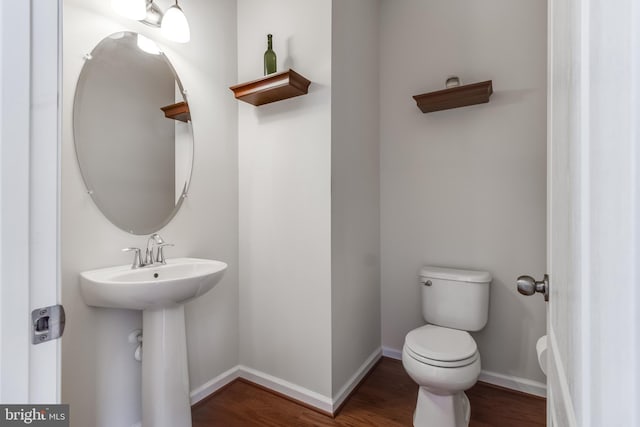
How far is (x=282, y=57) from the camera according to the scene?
1.84 meters

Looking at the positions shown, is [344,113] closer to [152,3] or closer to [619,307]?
[152,3]

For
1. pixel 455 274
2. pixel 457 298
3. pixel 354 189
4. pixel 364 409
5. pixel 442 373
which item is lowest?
pixel 364 409

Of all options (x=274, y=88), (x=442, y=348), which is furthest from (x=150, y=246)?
(x=442, y=348)

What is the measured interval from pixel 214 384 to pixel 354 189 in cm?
155

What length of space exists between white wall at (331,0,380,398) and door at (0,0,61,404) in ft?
4.19

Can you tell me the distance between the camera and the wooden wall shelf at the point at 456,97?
1780 mm

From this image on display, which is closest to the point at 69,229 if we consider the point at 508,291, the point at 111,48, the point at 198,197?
the point at 198,197

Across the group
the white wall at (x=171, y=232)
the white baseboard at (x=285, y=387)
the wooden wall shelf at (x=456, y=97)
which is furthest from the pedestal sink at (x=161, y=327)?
the wooden wall shelf at (x=456, y=97)

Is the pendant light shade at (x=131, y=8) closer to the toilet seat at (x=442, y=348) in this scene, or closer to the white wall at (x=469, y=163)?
the white wall at (x=469, y=163)

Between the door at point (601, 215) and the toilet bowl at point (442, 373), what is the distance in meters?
1.00

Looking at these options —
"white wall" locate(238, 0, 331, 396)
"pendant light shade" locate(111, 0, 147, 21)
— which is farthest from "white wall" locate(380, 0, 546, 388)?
"pendant light shade" locate(111, 0, 147, 21)

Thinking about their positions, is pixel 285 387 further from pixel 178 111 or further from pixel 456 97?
pixel 456 97

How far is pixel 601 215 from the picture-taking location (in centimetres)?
29

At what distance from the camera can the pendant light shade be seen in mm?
1348
